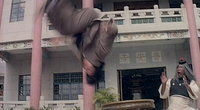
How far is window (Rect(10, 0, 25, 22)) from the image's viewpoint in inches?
428

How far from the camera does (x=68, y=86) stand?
35.8 feet

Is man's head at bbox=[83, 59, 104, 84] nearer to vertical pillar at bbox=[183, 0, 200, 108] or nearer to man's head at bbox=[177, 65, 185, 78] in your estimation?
man's head at bbox=[177, 65, 185, 78]

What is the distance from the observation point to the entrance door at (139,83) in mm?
11008

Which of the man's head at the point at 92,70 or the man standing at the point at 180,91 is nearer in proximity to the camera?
the man's head at the point at 92,70

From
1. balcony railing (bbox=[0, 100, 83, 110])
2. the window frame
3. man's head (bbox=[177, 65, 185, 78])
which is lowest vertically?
balcony railing (bbox=[0, 100, 83, 110])

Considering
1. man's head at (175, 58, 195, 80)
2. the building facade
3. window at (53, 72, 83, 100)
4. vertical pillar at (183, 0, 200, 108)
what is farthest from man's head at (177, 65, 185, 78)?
window at (53, 72, 83, 100)

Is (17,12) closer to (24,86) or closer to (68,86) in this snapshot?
(24,86)

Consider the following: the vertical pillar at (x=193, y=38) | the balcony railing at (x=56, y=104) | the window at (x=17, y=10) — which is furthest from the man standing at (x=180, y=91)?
the window at (x=17, y=10)

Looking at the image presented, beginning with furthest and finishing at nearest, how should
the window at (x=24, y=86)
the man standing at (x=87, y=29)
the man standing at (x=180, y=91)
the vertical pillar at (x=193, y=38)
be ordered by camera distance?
1. the window at (x=24, y=86)
2. the vertical pillar at (x=193, y=38)
3. the man standing at (x=180, y=91)
4. the man standing at (x=87, y=29)

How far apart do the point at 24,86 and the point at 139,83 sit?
4.93 meters

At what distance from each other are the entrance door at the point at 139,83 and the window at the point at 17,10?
4676 millimetres

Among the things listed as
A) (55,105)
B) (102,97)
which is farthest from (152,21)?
(55,105)

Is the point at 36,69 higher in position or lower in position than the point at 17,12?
lower

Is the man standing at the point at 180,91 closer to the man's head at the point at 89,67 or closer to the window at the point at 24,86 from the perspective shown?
the man's head at the point at 89,67
